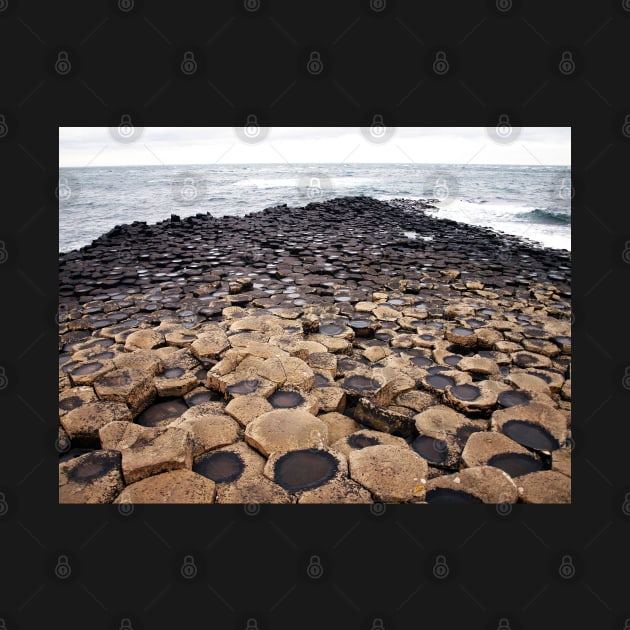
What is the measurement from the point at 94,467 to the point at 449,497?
2330 mm

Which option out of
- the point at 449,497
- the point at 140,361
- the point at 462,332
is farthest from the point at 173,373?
the point at 462,332

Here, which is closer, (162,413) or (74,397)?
(74,397)

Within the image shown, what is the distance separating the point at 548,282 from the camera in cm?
790

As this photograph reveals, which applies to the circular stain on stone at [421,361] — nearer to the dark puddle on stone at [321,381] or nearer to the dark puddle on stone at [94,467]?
the dark puddle on stone at [321,381]

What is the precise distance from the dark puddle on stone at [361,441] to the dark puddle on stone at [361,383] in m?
0.75

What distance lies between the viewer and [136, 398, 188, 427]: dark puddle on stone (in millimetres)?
3703

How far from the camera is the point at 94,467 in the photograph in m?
2.86

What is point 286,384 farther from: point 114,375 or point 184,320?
point 184,320

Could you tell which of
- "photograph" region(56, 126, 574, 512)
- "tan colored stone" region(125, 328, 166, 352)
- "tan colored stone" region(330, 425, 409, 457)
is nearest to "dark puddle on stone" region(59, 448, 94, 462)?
"photograph" region(56, 126, 574, 512)

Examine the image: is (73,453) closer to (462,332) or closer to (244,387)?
(244,387)

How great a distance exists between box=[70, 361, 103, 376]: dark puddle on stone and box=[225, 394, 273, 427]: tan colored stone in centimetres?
147

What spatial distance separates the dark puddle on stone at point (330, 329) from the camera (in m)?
5.30

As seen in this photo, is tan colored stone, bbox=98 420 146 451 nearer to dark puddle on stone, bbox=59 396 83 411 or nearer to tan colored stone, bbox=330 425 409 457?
dark puddle on stone, bbox=59 396 83 411

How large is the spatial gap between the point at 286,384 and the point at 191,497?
4.75 feet
